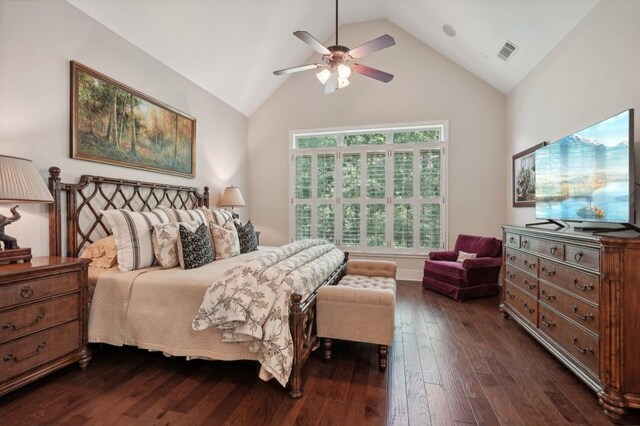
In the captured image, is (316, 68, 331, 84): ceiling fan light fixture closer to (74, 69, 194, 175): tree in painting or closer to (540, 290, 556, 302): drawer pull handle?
(74, 69, 194, 175): tree in painting

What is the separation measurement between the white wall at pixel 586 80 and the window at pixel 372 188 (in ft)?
4.44

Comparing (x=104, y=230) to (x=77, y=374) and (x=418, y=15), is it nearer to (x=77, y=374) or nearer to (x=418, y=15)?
(x=77, y=374)

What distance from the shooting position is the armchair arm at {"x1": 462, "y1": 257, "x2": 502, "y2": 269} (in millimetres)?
4105

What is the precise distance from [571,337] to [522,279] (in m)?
0.88

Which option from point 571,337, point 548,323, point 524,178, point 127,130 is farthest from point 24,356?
point 524,178

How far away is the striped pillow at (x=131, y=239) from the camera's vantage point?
101 inches

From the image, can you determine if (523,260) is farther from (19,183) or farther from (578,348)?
(19,183)

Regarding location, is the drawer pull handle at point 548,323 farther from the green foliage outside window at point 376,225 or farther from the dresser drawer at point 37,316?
the dresser drawer at point 37,316

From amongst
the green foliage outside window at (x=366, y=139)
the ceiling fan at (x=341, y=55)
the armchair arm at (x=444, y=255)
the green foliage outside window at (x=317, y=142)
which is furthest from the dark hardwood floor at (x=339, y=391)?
the green foliage outside window at (x=317, y=142)

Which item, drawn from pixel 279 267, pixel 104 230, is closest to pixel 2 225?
pixel 104 230

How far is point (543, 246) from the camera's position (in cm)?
262

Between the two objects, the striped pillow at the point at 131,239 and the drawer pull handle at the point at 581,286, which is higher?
the striped pillow at the point at 131,239

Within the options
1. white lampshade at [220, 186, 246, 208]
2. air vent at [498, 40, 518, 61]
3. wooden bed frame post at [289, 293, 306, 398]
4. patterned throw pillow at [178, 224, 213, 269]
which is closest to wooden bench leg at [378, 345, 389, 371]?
wooden bed frame post at [289, 293, 306, 398]

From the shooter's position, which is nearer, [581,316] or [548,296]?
[581,316]
